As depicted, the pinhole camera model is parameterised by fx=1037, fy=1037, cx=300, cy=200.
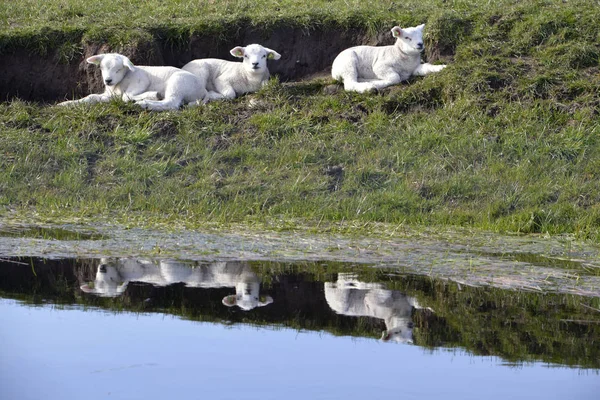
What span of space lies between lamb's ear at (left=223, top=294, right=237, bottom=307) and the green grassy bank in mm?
3437

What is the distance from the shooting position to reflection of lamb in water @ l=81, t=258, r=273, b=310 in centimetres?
741

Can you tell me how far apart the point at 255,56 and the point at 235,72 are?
0.54 metres

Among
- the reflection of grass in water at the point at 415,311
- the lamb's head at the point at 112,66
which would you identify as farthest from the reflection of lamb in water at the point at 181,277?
the lamb's head at the point at 112,66

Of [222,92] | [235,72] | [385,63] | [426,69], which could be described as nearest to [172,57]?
[235,72]

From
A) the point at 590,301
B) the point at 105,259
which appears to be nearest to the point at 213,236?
the point at 105,259

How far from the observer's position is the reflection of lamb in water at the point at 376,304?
21.8ft

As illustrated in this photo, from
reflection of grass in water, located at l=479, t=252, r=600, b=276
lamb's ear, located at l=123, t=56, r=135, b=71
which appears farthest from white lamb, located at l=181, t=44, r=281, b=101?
reflection of grass in water, located at l=479, t=252, r=600, b=276

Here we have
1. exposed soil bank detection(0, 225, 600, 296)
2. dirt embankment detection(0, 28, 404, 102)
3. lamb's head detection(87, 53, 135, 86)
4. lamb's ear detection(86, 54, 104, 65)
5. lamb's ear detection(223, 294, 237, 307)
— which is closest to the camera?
lamb's ear detection(223, 294, 237, 307)

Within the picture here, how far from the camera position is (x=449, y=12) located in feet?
52.1

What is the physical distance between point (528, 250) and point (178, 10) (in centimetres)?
936

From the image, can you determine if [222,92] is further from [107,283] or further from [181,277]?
[107,283]

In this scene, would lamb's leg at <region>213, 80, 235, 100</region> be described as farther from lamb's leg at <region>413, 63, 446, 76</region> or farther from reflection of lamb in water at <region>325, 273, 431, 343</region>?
reflection of lamb in water at <region>325, 273, 431, 343</region>

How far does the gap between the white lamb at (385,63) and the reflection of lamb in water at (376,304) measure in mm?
7400

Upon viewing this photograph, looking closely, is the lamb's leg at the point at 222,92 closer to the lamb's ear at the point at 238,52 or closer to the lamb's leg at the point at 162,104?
the lamb's ear at the point at 238,52
